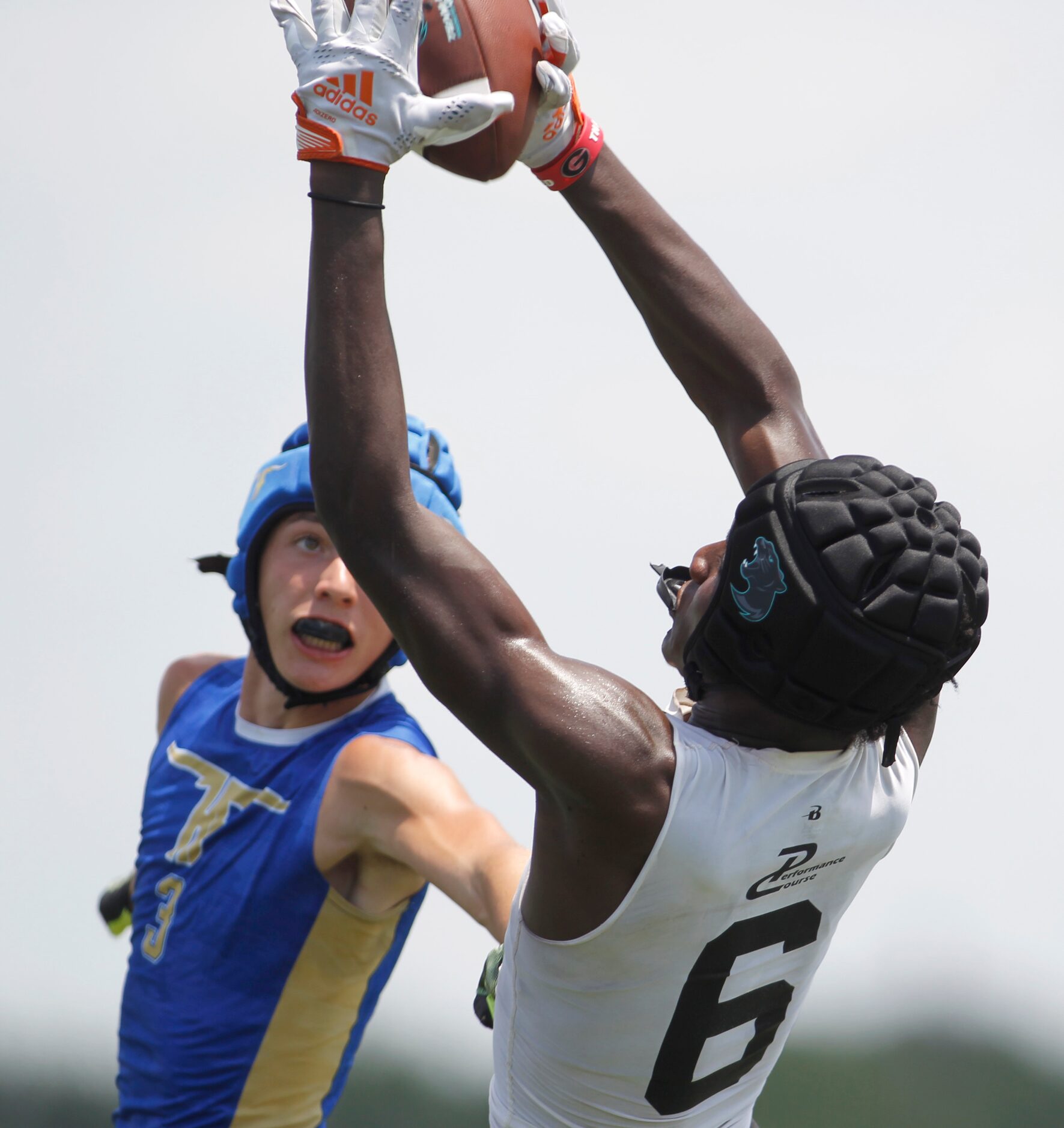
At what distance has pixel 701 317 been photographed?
3.15 m

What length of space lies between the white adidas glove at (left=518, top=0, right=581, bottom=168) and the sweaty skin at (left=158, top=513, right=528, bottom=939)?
134 cm

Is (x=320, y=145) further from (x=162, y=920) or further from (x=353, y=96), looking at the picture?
(x=162, y=920)

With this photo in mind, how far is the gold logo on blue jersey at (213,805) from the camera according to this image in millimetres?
3916

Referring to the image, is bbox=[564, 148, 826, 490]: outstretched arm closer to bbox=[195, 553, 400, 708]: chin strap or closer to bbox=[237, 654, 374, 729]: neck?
bbox=[195, 553, 400, 708]: chin strap

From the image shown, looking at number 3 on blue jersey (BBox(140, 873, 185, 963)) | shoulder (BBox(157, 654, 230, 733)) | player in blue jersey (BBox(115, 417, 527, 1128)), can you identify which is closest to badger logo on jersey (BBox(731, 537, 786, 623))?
player in blue jersey (BBox(115, 417, 527, 1128))

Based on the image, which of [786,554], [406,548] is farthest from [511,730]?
[786,554]

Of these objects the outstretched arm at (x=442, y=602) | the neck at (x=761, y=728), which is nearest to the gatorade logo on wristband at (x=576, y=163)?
the outstretched arm at (x=442, y=602)

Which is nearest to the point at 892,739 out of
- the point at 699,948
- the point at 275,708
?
the point at 699,948

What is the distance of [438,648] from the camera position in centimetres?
218

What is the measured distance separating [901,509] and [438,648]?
0.78m

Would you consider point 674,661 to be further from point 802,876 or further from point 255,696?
point 255,696

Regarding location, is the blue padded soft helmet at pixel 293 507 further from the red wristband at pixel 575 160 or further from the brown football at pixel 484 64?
the brown football at pixel 484 64

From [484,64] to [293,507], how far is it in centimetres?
182

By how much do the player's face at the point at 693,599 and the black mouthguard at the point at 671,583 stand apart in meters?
0.04
